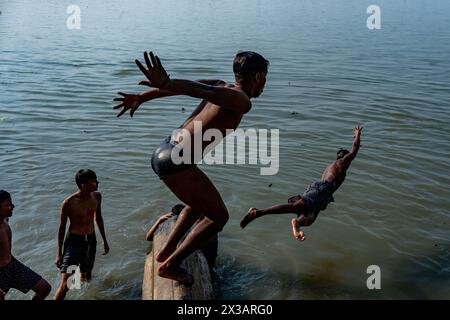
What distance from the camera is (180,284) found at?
4086 mm

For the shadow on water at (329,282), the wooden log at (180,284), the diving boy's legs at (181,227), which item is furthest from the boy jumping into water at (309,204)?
the diving boy's legs at (181,227)

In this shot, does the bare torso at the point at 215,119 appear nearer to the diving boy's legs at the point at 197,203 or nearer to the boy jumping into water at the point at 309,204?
the diving boy's legs at the point at 197,203

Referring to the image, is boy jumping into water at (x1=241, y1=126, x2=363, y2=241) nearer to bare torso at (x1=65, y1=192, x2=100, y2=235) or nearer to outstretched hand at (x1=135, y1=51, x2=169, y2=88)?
bare torso at (x1=65, y1=192, x2=100, y2=235)

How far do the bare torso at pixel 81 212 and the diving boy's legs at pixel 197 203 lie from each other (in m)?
1.16

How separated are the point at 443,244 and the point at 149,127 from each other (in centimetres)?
551

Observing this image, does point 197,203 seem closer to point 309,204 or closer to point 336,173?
point 309,204

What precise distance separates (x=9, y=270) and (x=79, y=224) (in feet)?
2.37

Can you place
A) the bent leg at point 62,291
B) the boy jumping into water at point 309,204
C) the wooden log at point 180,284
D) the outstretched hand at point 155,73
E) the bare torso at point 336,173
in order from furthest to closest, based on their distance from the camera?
the bare torso at point 336,173 → the boy jumping into water at point 309,204 → the bent leg at point 62,291 → the wooden log at point 180,284 → the outstretched hand at point 155,73

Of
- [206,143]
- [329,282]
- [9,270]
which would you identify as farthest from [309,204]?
[9,270]

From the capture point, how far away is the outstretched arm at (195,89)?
3.17m

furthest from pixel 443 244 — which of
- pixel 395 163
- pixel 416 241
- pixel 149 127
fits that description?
pixel 149 127

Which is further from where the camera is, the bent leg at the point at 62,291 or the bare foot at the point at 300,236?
the bare foot at the point at 300,236

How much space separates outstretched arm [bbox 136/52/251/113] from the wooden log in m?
1.40

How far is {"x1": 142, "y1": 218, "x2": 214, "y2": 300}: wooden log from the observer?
13.2ft
